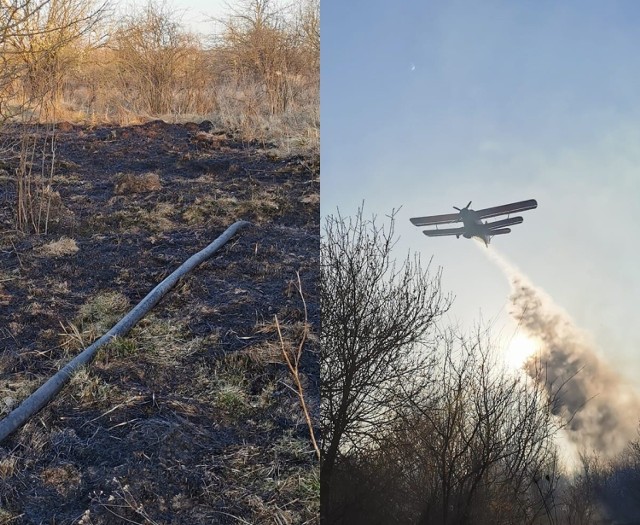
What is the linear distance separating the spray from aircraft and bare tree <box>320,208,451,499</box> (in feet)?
1.12

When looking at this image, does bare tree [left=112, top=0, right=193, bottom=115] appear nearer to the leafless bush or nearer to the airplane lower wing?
the leafless bush

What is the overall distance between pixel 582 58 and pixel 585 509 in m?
1.44

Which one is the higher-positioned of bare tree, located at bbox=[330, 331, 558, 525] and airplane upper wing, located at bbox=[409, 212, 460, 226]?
airplane upper wing, located at bbox=[409, 212, 460, 226]

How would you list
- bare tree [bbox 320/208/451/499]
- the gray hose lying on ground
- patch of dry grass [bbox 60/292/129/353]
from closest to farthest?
bare tree [bbox 320/208/451/499] < the gray hose lying on ground < patch of dry grass [bbox 60/292/129/353]

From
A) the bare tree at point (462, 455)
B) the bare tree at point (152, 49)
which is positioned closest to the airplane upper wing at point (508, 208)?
the bare tree at point (462, 455)

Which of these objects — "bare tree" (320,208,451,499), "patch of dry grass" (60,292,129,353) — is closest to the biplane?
"bare tree" (320,208,451,499)

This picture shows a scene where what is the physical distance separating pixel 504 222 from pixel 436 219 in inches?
8.7

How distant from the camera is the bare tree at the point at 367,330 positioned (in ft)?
7.30

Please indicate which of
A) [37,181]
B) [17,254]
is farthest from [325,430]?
[37,181]

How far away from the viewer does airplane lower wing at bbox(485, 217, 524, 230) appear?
2.23m

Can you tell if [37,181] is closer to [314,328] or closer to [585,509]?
[314,328]

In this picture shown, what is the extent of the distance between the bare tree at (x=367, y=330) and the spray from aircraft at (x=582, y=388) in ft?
1.12

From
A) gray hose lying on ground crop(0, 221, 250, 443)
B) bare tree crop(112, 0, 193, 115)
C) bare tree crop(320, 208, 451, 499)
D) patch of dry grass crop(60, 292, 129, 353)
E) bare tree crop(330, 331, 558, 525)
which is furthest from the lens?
bare tree crop(112, 0, 193, 115)

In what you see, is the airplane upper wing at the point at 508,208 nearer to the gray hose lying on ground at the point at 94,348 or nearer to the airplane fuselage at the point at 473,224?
the airplane fuselage at the point at 473,224
